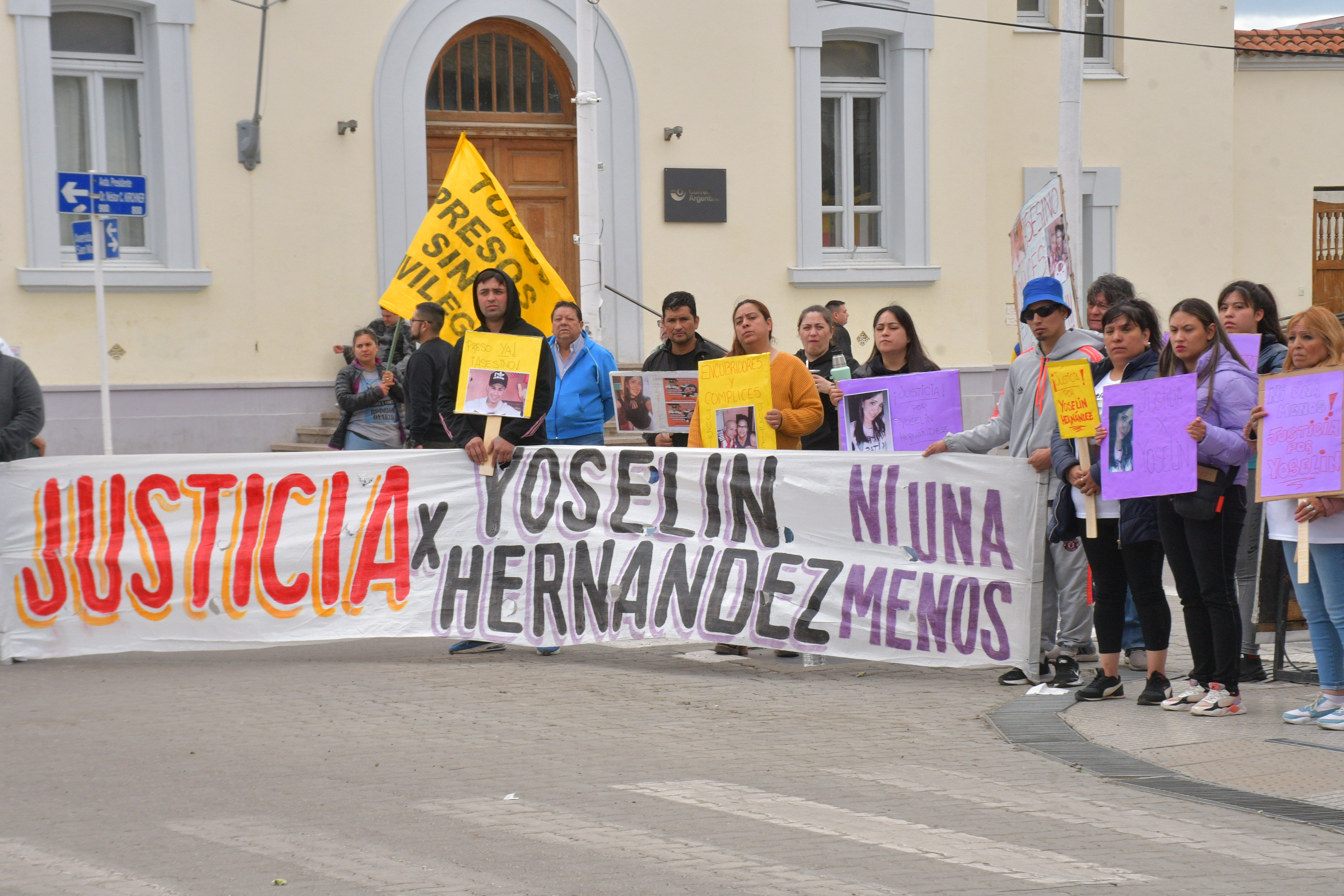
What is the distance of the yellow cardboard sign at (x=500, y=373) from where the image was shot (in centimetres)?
830

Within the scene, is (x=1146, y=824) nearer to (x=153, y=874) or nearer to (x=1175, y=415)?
(x=1175, y=415)

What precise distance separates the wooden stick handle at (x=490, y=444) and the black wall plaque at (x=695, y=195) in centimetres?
872

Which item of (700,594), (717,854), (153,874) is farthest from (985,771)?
(153,874)

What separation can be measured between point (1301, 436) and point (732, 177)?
1127 cm

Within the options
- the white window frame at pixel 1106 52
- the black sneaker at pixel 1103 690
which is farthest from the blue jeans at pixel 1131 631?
the white window frame at pixel 1106 52

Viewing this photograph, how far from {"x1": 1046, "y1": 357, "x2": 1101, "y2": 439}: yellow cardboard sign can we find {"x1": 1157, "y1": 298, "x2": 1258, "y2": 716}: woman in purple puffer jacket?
1.11 ft

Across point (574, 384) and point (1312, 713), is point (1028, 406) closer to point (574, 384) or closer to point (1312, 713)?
point (1312, 713)

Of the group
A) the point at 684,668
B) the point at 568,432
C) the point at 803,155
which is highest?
the point at 803,155

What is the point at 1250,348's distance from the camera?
7270 millimetres

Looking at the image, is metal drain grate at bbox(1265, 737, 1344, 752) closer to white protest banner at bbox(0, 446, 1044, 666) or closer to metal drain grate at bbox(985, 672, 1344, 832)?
metal drain grate at bbox(985, 672, 1344, 832)

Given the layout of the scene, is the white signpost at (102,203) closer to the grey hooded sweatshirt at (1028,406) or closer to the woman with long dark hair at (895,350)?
the woman with long dark hair at (895,350)

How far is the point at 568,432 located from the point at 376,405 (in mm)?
3120

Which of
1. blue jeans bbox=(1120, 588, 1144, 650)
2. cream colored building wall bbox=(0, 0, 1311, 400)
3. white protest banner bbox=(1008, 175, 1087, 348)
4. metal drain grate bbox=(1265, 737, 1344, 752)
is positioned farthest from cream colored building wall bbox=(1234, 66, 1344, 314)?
metal drain grate bbox=(1265, 737, 1344, 752)

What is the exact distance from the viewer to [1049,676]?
7.54 meters
